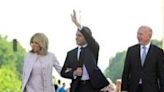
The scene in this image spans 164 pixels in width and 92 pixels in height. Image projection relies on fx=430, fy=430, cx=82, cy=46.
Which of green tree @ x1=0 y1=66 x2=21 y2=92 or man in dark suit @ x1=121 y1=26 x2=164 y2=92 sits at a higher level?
man in dark suit @ x1=121 y1=26 x2=164 y2=92

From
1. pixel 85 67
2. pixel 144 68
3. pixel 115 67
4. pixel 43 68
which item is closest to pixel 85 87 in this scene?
pixel 85 67

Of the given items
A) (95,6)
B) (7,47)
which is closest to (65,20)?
(95,6)

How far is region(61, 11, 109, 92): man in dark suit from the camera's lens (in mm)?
4516

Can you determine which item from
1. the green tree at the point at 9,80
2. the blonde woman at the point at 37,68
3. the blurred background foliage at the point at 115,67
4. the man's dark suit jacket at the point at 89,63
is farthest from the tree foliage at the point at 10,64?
the man's dark suit jacket at the point at 89,63

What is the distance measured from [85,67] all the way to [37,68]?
0.52 meters

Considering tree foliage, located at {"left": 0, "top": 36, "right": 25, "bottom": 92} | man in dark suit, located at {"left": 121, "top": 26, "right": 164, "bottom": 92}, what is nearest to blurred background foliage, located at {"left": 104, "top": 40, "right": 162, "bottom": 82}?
tree foliage, located at {"left": 0, "top": 36, "right": 25, "bottom": 92}

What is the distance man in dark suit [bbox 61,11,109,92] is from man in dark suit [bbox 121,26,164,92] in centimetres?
28

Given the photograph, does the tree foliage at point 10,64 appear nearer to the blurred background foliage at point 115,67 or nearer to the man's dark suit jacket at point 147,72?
the blurred background foliage at point 115,67

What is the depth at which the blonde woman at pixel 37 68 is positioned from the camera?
15.1ft

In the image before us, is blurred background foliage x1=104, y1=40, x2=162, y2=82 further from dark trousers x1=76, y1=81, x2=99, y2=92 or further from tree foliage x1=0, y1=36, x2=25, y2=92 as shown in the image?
dark trousers x1=76, y1=81, x2=99, y2=92

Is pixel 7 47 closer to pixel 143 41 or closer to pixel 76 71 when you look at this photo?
pixel 76 71

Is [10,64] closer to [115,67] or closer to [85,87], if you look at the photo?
[115,67]

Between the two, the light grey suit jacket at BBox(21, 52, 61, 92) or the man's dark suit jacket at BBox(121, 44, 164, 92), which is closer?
the man's dark suit jacket at BBox(121, 44, 164, 92)

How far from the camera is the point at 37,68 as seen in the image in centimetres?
463
